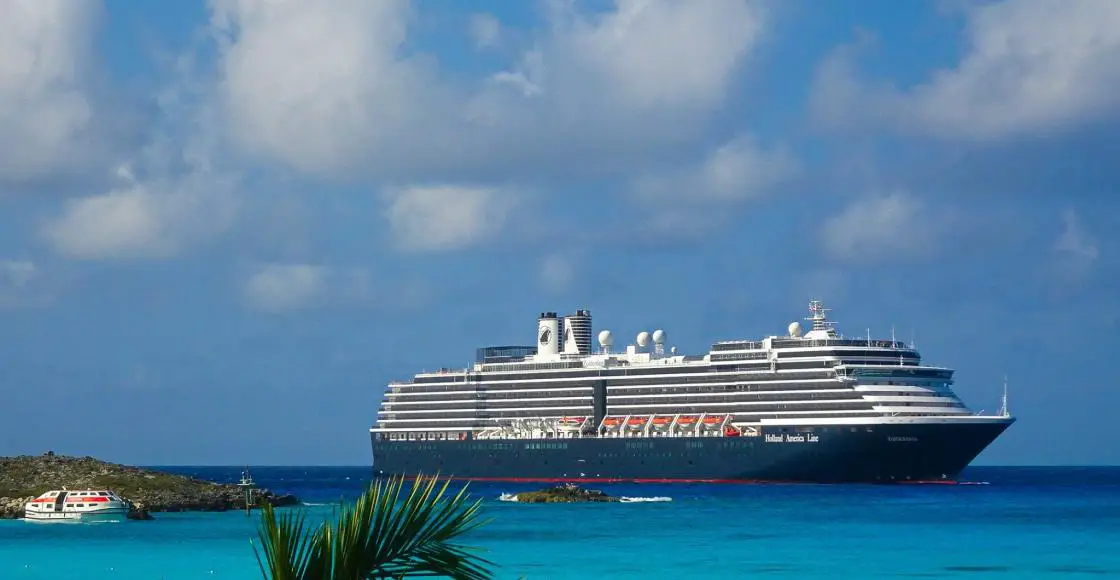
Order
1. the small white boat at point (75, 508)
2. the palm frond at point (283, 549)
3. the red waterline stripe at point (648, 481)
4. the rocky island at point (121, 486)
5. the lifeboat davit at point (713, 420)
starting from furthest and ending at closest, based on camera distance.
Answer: the lifeboat davit at point (713, 420) → the red waterline stripe at point (648, 481) → the rocky island at point (121, 486) → the small white boat at point (75, 508) → the palm frond at point (283, 549)

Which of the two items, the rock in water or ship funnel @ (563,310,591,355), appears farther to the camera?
ship funnel @ (563,310,591,355)

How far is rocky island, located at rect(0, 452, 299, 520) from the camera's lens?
71625mm

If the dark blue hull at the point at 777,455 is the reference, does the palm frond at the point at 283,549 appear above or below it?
below

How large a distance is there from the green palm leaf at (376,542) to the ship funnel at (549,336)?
103017mm

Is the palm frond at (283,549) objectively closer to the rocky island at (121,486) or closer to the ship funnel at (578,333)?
the rocky island at (121,486)

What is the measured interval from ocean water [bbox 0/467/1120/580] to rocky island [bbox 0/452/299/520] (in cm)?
280

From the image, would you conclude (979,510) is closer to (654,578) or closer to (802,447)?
(802,447)

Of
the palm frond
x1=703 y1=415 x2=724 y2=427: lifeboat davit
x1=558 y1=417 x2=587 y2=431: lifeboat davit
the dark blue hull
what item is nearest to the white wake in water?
the dark blue hull

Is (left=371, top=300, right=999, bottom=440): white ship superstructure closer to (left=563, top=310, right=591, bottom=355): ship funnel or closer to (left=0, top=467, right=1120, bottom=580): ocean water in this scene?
(left=563, top=310, right=591, bottom=355): ship funnel

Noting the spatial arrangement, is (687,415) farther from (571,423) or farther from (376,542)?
(376,542)

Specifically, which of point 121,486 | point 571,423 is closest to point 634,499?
point 571,423

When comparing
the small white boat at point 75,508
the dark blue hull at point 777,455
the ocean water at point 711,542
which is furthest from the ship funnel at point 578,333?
the small white boat at point 75,508

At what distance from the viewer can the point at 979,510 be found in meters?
73.1

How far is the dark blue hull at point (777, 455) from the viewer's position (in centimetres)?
8912
